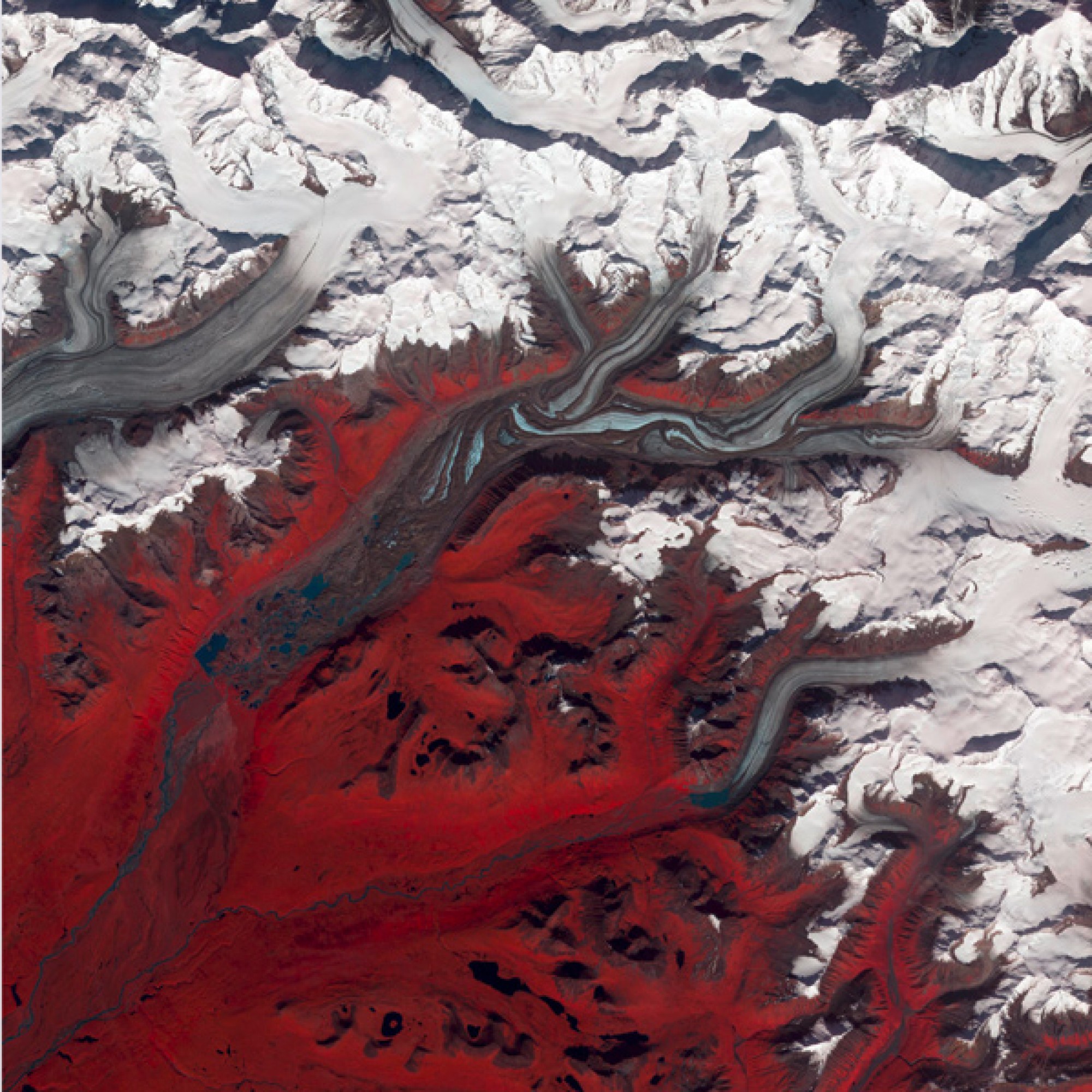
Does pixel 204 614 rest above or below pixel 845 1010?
above

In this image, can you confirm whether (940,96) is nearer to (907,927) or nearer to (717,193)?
(717,193)

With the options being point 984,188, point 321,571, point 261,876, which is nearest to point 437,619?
point 321,571

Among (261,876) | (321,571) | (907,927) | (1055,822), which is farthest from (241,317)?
(1055,822)

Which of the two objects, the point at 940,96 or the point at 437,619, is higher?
the point at 940,96

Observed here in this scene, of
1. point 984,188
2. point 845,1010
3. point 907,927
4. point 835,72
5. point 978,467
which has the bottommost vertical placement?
point 845,1010

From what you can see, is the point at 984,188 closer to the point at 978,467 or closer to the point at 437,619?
the point at 978,467

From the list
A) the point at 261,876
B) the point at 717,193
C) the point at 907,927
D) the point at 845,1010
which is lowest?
the point at 845,1010
